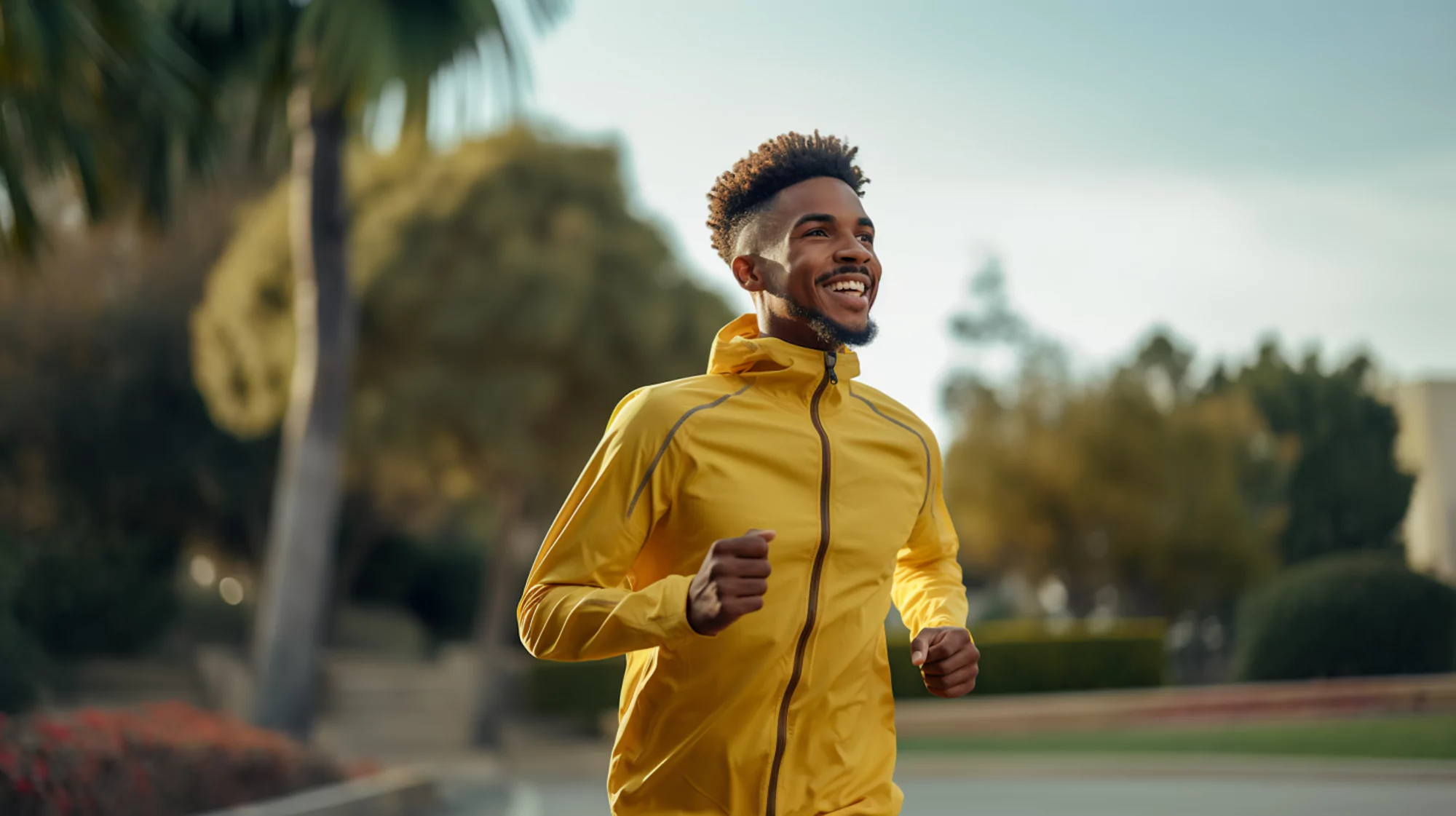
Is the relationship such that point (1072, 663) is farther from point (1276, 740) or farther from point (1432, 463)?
point (1432, 463)

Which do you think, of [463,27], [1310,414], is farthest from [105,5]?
[1310,414]

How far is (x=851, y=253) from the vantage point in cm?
306

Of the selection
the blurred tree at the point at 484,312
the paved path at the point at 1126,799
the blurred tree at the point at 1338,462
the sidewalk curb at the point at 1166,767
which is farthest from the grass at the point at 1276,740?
the blurred tree at the point at 484,312

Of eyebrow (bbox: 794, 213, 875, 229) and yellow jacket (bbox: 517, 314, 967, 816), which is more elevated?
eyebrow (bbox: 794, 213, 875, 229)

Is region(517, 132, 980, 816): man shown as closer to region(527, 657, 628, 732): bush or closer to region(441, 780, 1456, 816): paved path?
region(441, 780, 1456, 816): paved path

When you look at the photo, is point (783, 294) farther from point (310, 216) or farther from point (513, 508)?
point (513, 508)

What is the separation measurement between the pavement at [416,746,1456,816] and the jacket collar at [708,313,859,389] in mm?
10266

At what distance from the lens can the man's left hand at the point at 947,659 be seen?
295cm

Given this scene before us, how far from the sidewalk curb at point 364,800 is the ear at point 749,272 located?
7927 millimetres

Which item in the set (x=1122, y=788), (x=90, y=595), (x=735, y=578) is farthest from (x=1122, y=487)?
(x=735, y=578)

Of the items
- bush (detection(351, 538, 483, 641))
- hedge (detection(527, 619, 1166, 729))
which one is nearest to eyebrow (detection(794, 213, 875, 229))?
hedge (detection(527, 619, 1166, 729))

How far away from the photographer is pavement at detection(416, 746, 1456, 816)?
12945mm

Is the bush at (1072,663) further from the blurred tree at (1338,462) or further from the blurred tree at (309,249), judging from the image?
the blurred tree at (309,249)

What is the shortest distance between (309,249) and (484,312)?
20.3 feet
